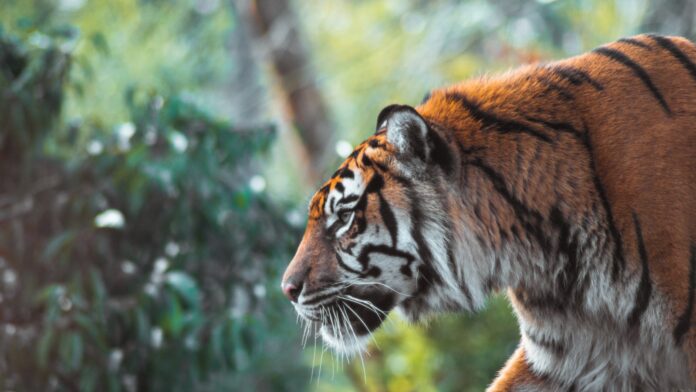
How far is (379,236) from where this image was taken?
2412mm

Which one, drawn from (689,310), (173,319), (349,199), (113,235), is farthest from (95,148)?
(689,310)

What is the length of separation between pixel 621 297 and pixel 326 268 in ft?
2.73

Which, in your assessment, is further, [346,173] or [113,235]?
[113,235]

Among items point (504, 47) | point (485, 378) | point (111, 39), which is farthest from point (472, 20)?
point (111, 39)

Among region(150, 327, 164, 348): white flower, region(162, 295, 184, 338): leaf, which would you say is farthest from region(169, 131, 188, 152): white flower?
region(150, 327, 164, 348): white flower

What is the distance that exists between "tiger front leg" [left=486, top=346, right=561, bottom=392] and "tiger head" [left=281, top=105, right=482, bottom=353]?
330 millimetres

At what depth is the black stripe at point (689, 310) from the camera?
84.0 inches

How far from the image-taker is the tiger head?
2.37 metres

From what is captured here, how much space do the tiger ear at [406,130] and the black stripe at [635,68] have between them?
25.0 inches

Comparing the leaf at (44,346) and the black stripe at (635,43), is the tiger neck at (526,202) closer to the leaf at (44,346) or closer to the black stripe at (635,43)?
the black stripe at (635,43)

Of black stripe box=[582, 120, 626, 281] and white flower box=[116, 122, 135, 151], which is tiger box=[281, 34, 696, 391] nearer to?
black stripe box=[582, 120, 626, 281]

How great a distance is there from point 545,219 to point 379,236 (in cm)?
47

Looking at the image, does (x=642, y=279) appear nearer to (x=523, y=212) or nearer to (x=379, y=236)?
(x=523, y=212)

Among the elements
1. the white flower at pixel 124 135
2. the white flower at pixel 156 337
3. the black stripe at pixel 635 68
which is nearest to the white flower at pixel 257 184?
the white flower at pixel 124 135
